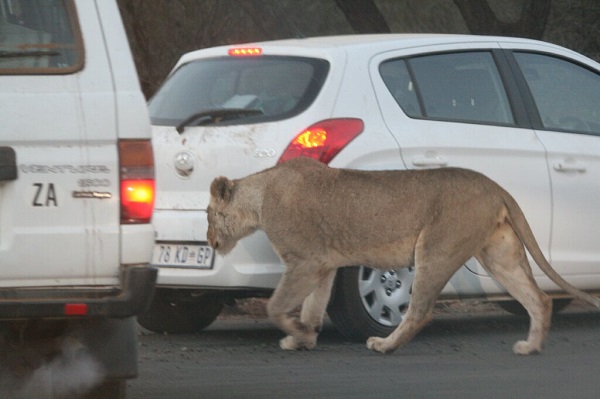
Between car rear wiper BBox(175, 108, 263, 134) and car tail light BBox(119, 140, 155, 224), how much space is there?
2.58 meters

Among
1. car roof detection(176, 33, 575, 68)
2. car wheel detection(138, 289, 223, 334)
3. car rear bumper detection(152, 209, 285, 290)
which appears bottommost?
car wheel detection(138, 289, 223, 334)

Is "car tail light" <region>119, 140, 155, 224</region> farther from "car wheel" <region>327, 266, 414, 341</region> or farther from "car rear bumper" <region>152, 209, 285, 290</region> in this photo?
"car wheel" <region>327, 266, 414, 341</region>

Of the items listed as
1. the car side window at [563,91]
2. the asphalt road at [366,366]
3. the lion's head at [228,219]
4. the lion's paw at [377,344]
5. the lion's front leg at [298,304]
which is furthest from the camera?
the car side window at [563,91]

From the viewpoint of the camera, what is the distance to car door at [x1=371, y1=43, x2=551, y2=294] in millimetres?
8109

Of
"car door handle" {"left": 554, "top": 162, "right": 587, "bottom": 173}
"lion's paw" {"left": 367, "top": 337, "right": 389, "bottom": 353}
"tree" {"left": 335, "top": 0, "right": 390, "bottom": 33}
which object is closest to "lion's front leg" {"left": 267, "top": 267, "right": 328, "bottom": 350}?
"lion's paw" {"left": 367, "top": 337, "right": 389, "bottom": 353}

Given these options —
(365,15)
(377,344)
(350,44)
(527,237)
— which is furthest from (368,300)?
(365,15)

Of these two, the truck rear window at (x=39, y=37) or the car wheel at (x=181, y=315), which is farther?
the car wheel at (x=181, y=315)

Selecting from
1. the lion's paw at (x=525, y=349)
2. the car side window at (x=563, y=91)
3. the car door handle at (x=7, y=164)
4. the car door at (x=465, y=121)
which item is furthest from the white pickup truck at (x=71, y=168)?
the car side window at (x=563, y=91)

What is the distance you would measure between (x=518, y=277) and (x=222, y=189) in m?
1.73

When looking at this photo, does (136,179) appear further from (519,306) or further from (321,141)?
(519,306)

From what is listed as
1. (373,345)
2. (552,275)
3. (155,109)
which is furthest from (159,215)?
(552,275)

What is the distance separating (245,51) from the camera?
8.26 metres

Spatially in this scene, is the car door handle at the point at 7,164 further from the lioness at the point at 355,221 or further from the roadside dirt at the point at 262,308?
the roadside dirt at the point at 262,308

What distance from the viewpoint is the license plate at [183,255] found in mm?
7770
